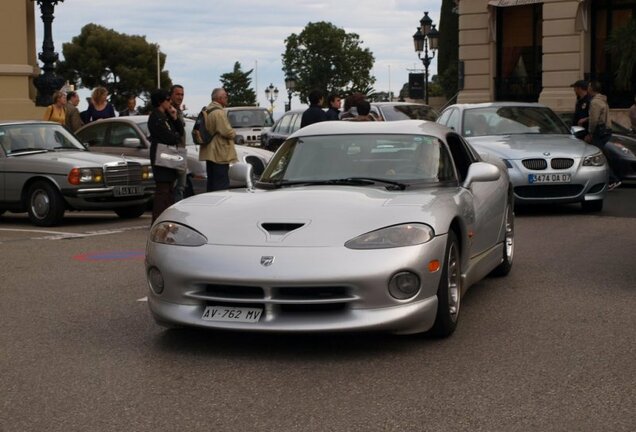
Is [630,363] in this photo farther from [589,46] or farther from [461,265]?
[589,46]

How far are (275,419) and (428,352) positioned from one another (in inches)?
63.0

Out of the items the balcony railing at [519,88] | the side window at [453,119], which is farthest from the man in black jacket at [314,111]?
the balcony railing at [519,88]

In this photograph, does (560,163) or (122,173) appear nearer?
(560,163)

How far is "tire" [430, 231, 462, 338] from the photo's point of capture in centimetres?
664

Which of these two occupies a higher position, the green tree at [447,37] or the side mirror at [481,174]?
the green tree at [447,37]

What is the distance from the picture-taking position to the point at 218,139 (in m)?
14.6

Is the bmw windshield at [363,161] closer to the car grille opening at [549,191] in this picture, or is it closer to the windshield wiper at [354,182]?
the windshield wiper at [354,182]

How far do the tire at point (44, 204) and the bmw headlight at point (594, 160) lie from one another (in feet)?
22.3

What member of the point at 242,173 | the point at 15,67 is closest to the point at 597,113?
the point at 242,173

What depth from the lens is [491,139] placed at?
15398 millimetres

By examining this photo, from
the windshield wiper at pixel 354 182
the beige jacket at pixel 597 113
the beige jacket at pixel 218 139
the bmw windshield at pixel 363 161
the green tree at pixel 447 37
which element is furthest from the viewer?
the green tree at pixel 447 37

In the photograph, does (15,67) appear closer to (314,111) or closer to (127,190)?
(314,111)

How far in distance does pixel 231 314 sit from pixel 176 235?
26.6 inches

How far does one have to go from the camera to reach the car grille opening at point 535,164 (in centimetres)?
1456
